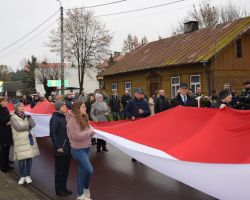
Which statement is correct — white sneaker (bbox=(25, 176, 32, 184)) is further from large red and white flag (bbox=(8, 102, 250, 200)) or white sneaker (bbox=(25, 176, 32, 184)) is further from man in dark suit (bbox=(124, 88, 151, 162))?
man in dark suit (bbox=(124, 88, 151, 162))

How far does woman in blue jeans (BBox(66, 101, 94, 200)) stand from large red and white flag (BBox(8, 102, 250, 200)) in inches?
36.3

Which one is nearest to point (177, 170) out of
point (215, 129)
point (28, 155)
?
point (215, 129)

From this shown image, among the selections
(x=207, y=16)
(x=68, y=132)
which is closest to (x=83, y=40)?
(x=207, y=16)


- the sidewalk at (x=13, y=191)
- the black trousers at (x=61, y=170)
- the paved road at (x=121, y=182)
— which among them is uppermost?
the black trousers at (x=61, y=170)

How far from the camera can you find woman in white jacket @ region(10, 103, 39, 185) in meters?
8.30

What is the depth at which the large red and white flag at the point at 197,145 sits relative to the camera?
535 centimetres

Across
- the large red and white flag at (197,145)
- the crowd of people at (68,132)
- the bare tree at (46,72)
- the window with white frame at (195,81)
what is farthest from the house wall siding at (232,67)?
the bare tree at (46,72)

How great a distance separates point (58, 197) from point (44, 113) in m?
6.38

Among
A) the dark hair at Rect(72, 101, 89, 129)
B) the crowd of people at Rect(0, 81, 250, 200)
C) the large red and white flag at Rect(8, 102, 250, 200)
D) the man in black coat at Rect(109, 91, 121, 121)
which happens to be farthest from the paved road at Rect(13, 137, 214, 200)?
the man in black coat at Rect(109, 91, 121, 121)

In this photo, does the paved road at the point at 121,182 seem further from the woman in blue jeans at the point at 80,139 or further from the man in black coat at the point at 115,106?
the man in black coat at the point at 115,106

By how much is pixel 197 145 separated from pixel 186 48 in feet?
77.8

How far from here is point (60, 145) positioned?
724cm

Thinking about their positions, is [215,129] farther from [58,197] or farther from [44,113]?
[44,113]

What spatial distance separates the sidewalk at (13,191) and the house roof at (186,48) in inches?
744
